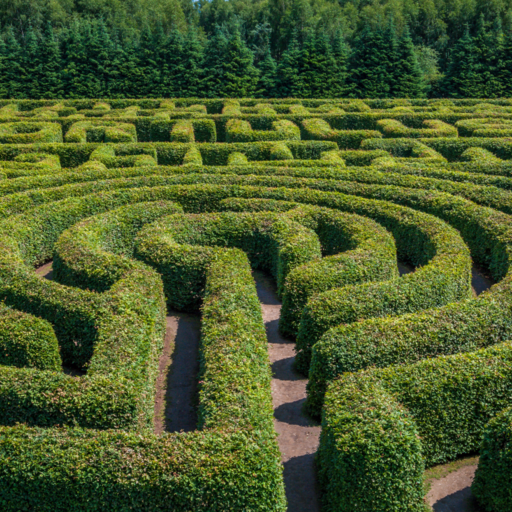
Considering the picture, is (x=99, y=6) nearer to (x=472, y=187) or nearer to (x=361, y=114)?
(x=361, y=114)

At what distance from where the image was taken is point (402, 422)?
10289mm

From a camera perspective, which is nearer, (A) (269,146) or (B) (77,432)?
(B) (77,432)

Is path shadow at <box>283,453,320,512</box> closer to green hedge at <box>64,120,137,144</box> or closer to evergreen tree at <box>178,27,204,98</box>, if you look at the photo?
green hedge at <box>64,120,137,144</box>

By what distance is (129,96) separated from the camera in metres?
61.2

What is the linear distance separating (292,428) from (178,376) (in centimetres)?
376

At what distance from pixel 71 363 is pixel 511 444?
11.1 meters

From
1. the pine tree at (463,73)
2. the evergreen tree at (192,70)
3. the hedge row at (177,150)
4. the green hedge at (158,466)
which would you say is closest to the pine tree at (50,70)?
the evergreen tree at (192,70)

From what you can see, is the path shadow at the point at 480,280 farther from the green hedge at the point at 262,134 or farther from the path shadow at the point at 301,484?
the green hedge at the point at 262,134

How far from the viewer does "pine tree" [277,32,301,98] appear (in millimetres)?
59188

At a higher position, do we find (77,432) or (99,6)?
(99,6)

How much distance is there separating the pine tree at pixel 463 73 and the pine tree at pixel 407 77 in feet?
12.7

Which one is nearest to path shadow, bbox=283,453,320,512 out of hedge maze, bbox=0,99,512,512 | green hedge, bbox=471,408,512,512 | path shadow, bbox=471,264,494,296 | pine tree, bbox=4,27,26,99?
hedge maze, bbox=0,99,512,512

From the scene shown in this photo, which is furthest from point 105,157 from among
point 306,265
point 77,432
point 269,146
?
point 77,432

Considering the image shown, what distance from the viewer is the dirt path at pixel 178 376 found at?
13352mm
